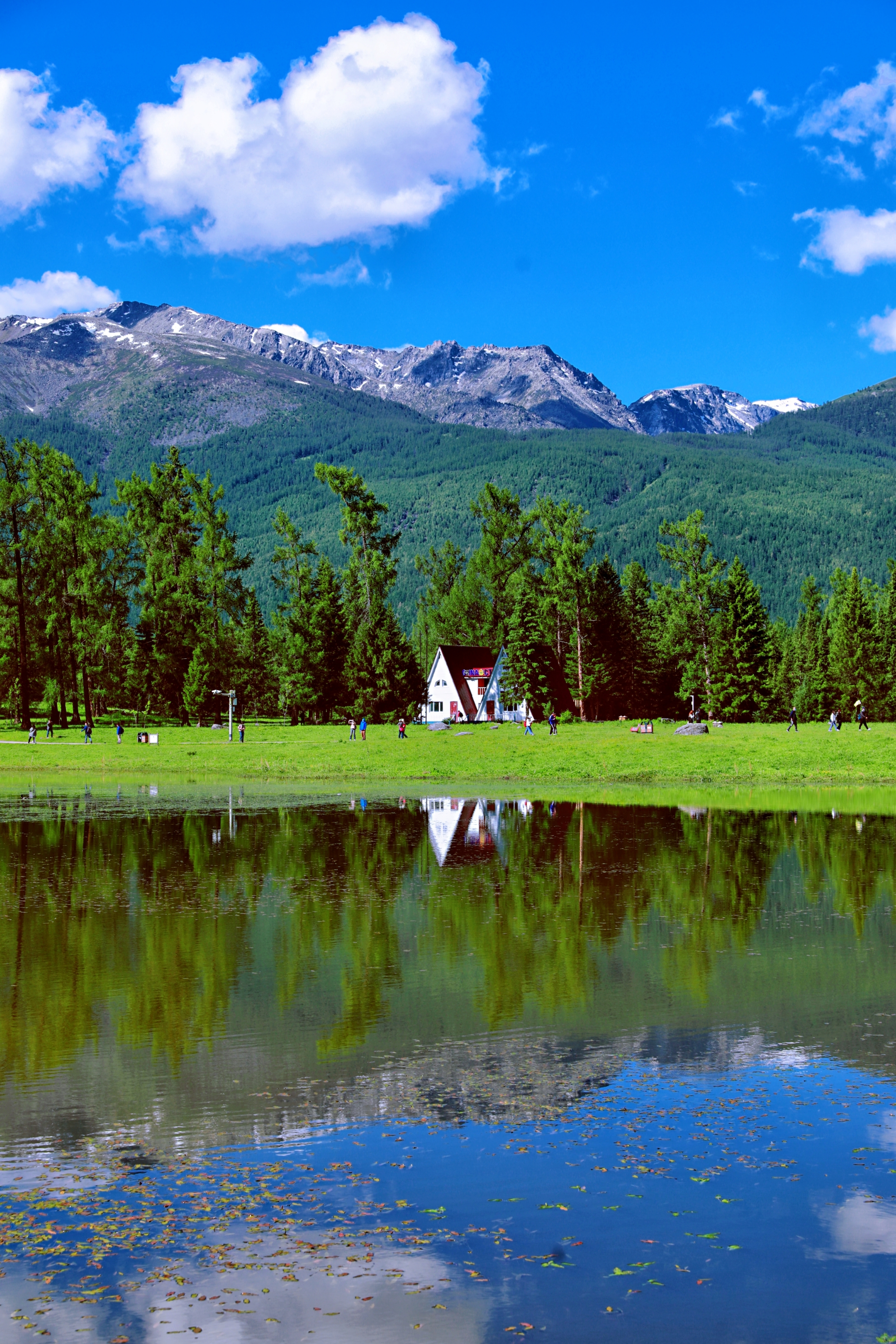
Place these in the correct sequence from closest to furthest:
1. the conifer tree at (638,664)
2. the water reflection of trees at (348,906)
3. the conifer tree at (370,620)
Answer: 1. the water reflection of trees at (348,906)
2. the conifer tree at (370,620)
3. the conifer tree at (638,664)

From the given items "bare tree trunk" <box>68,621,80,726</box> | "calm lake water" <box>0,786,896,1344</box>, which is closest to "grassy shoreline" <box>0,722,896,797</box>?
"bare tree trunk" <box>68,621,80,726</box>

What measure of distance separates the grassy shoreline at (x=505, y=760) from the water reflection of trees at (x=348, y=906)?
59.8 ft

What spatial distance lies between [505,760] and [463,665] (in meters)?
55.1

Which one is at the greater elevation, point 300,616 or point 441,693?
point 300,616

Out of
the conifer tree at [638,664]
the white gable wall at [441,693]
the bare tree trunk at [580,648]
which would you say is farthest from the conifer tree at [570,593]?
the white gable wall at [441,693]

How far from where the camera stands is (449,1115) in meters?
12.0

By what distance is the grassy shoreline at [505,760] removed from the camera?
197ft

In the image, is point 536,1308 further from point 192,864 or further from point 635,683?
point 635,683

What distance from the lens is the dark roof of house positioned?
397 feet

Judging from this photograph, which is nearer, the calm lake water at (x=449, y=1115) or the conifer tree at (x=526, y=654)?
the calm lake water at (x=449, y=1115)

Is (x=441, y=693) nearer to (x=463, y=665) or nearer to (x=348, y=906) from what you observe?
(x=463, y=665)

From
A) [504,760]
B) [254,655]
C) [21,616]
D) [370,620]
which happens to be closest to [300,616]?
[370,620]

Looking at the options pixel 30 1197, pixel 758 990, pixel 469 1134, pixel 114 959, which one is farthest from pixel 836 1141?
pixel 114 959

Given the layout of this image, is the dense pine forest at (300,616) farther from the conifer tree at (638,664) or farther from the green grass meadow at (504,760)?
the green grass meadow at (504,760)
